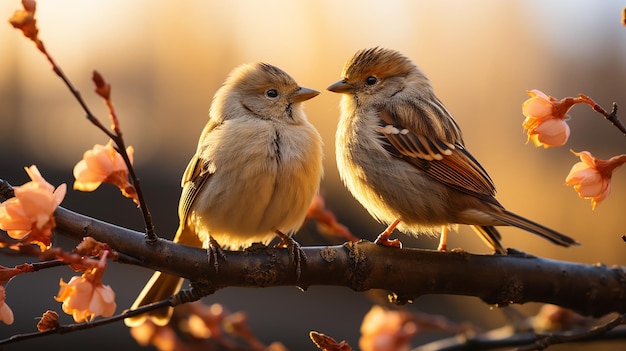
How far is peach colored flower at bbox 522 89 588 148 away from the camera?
2172mm

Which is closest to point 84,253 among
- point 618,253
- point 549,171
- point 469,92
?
point 618,253

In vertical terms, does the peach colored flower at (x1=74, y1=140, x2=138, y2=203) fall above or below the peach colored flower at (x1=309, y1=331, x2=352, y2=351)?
above

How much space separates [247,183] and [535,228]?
109 centimetres

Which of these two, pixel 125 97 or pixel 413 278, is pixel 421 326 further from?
pixel 125 97

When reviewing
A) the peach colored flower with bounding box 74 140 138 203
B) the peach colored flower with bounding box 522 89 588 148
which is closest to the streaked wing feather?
the peach colored flower with bounding box 74 140 138 203

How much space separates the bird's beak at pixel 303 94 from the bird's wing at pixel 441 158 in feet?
1.20

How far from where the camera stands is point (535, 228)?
8.00 ft

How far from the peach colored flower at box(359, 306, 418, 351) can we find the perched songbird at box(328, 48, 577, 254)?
45 centimetres

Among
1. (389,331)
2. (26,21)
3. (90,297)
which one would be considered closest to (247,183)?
(389,331)

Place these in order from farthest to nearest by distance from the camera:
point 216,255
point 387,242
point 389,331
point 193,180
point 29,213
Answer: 1. point 389,331
2. point 193,180
3. point 387,242
4. point 216,255
5. point 29,213

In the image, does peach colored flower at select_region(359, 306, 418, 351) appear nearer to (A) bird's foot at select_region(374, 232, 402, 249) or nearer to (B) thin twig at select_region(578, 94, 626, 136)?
(A) bird's foot at select_region(374, 232, 402, 249)

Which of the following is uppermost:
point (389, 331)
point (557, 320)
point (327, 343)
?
point (327, 343)

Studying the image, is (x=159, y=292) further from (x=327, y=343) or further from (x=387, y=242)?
(x=327, y=343)

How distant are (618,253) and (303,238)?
2978mm
